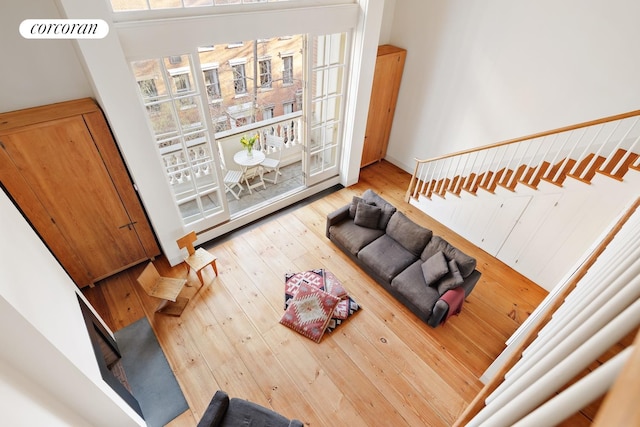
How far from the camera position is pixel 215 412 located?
2.46 metres

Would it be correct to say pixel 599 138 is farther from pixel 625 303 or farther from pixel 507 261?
pixel 625 303

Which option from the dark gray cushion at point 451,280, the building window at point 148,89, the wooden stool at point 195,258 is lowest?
the wooden stool at point 195,258

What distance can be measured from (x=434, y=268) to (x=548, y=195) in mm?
1651

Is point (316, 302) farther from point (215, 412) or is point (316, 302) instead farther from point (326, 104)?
point (326, 104)

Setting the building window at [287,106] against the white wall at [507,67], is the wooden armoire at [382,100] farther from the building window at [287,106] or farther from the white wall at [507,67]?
the building window at [287,106]

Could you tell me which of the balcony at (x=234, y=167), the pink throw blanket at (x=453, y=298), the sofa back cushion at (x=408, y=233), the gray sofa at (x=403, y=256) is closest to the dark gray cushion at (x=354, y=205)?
the gray sofa at (x=403, y=256)

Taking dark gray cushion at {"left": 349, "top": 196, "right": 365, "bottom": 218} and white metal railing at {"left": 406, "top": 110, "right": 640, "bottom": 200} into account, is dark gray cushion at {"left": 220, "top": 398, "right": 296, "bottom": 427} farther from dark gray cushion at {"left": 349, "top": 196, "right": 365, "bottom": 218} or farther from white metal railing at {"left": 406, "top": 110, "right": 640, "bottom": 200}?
white metal railing at {"left": 406, "top": 110, "right": 640, "bottom": 200}

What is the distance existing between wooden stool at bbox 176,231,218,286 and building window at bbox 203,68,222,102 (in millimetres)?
3573

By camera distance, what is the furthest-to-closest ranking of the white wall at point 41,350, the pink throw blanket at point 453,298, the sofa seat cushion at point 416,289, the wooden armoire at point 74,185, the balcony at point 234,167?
A: 1. the balcony at point 234,167
2. the sofa seat cushion at point 416,289
3. the pink throw blanket at point 453,298
4. the wooden armoire at point 74,185
5. the white wall at point 41,350

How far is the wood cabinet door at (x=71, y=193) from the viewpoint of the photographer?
288 cm

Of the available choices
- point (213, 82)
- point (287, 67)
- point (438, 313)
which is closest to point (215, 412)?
point (438, 313)

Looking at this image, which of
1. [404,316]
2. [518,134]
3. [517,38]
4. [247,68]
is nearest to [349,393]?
[404,316]

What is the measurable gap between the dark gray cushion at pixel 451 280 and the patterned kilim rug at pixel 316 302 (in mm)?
1006

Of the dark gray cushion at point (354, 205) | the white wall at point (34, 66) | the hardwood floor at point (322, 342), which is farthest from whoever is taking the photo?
the dark gray cushion at point (354, 205)
